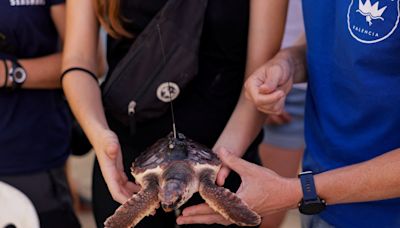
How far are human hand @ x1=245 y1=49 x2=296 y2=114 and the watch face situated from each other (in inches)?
31.2

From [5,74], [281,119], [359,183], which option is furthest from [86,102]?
[281,119]

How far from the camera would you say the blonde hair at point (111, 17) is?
1673 mm

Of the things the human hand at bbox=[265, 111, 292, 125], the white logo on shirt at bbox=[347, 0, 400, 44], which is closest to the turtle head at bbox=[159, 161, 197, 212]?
the white logo on shirt at bbox=[347, 0, 400, 44]

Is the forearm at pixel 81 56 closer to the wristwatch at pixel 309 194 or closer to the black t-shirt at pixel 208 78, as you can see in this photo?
the black t-shirt at pixel 208 78

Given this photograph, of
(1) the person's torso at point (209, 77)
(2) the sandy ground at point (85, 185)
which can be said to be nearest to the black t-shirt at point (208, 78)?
(1) the person's torso at point (209, 77)

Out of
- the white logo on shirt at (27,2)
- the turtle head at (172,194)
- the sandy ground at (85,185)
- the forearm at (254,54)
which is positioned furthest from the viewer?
the sandy ground at (85,185)

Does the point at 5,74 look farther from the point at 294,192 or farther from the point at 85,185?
the point at 85,185

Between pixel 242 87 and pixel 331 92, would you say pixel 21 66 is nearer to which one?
pixel 242 87

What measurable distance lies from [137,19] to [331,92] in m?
0.56

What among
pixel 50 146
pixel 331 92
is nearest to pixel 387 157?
pixel 331 92

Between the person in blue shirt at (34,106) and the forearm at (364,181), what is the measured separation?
1.01m

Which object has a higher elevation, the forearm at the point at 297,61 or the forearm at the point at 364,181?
the forearm at the point at 297,61

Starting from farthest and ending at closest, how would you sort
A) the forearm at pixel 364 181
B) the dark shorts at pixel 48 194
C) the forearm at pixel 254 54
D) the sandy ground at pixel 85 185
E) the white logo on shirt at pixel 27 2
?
the sandy ground at pixel 85 185, the dark shorts at pixel 48 194, the white logo on shirt at pixel 27 2, the forearm at pixel 254 54, the forearm at pixel 364 181

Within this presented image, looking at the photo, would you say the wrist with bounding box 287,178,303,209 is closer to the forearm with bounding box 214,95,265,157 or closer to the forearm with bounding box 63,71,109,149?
the forearm with bounding box 214,95,265,157
